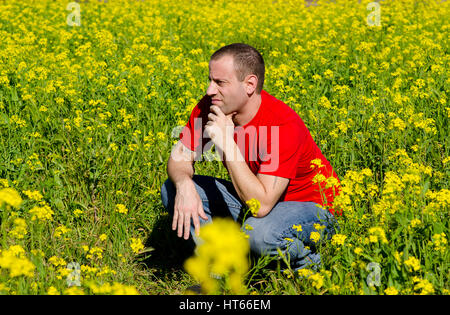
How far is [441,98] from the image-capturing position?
501 cm

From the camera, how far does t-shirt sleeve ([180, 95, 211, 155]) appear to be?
3596 mm

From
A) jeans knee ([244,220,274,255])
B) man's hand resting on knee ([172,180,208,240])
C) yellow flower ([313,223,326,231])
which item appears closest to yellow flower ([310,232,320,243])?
yellow flower ([313,223,326,231])

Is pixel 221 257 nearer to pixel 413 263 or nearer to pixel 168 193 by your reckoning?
pixel 413 263

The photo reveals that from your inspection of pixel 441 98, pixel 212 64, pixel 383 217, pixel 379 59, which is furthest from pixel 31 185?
pixel 379 59

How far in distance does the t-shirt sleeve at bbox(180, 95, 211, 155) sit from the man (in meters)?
0.03

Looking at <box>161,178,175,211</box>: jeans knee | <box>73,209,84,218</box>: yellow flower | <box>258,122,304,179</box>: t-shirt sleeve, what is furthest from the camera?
<box>73,209,84,218</box>: yellow flower

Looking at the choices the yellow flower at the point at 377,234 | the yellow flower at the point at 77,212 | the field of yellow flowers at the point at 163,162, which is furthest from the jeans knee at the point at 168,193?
the yellow flower at the point at 377,234

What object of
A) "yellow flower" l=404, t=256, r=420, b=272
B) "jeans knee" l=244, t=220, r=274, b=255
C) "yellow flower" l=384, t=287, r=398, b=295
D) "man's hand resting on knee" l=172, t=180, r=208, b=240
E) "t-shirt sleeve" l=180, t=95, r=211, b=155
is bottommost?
"yellow flower" l=384, t=287, r=398, b=295

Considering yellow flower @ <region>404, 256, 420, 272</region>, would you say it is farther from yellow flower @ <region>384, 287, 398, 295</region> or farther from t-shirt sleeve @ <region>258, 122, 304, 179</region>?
t-shirt sleeve @ <region>258, 122, 304, 179</region>

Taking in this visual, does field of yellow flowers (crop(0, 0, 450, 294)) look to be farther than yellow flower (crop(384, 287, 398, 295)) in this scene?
Yes

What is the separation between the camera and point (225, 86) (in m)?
3.19

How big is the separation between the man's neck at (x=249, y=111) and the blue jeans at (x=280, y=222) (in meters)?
0.52

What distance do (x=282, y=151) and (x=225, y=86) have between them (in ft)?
1.71
